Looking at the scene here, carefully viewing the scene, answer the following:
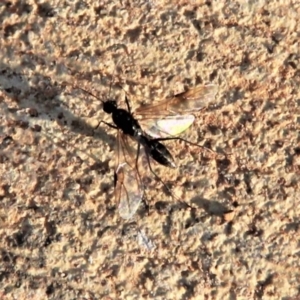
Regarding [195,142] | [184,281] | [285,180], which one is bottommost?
[184,281]

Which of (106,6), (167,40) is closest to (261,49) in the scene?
(167,40)

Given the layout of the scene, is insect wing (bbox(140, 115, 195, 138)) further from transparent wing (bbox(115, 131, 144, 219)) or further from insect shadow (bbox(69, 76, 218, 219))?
transparent wing (bbox(115, 131, 144, 219))

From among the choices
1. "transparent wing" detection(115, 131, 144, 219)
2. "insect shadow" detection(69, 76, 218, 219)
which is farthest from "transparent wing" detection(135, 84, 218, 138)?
"transparent wing" detection(115, 131, 144, 219)

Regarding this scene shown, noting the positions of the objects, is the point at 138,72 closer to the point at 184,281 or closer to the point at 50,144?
the point at 50,144

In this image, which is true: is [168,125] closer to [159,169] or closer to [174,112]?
[174,112]

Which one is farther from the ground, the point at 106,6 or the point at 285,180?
the point at 106,6

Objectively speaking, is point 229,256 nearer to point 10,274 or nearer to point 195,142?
point 195,142

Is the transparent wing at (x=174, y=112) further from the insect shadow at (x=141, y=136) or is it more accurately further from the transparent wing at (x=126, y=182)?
the transparent wing at (x=126, y=182)
